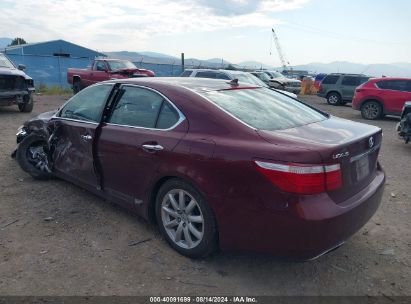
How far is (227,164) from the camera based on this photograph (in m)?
2.86

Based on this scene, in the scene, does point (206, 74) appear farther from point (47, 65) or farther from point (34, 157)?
point (47, 65)

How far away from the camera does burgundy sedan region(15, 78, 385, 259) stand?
2652mm

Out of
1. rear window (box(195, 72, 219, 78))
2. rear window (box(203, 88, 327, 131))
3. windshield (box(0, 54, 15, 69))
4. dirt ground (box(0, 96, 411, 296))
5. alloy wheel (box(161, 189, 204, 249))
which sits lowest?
dirt ground (box(0, 96, 411, 296))

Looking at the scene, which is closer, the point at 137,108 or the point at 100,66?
the point at 137,108

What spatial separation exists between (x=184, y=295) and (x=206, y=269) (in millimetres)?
405

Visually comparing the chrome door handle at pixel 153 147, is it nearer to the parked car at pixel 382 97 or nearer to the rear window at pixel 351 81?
the parked car at pixel 382 97

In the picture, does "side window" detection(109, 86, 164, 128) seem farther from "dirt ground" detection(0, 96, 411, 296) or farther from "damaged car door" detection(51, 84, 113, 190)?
"dirt ground" detection(0, 96, 411, 296)

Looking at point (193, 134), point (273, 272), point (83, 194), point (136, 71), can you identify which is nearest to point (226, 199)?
point (193, 134)

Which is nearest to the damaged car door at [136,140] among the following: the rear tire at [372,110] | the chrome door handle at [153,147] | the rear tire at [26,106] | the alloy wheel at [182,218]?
the chrome door handle at [153,147]

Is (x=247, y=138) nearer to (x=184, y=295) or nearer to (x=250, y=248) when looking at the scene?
(x=250, y=248)

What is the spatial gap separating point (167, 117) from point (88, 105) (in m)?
1.41

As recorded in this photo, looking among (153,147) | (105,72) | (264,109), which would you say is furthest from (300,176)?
(105,72)

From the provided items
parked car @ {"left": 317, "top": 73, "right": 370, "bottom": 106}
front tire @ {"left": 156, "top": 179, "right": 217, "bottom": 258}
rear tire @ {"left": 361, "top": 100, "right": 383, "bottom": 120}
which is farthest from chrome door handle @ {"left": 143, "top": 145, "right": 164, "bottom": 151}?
parked car @ {"left": 317, "top": 73, "right": 370, "bottom": 106}

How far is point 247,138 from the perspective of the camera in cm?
288
